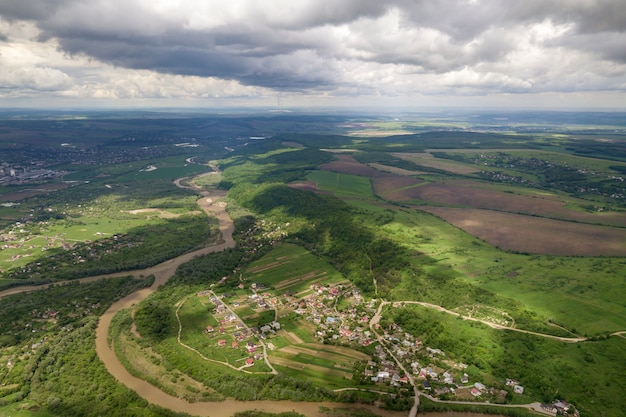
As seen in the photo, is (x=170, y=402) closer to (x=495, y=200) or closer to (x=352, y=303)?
(x=352, y=303)

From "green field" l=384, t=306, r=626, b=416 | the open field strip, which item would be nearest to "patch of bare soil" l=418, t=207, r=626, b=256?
"green field" l=384, t=306, r=626, b=416

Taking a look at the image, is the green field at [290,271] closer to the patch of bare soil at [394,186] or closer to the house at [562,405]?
the house at [562,405]

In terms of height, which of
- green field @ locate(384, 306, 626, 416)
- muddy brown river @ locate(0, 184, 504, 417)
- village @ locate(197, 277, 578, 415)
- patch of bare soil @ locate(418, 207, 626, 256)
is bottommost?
muddy brown river @ locate(0, 184, 504, 417)

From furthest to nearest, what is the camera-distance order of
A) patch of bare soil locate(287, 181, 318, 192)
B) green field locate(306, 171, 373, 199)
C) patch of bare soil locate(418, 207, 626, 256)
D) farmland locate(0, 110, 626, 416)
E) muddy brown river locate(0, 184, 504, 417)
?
patch of bare soil locate(287, 181, 318, 192), green field locate(306, 171, 373, 199), patch of bare soil locate(418, 207, 626, 256), farmland locate(0, 110, 626, 416), muddy brown river locate(0, 184, 504, 417)

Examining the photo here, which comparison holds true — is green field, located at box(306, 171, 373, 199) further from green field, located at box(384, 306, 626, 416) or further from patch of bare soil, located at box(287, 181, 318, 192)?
green field, located at box(384, 306, 626, 416)

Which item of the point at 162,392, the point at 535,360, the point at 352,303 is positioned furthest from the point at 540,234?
the point at 162,392

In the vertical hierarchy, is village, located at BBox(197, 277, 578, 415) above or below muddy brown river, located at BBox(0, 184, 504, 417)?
above

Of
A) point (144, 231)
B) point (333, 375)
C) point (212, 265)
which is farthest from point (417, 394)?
point (144, 231)

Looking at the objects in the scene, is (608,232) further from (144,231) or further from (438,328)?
(144,231)
